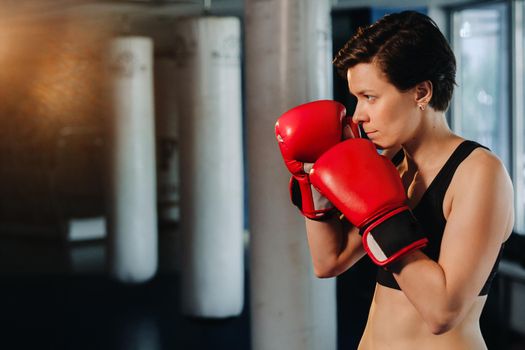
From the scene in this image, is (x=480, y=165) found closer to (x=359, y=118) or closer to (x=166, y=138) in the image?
(x=359, y=118)

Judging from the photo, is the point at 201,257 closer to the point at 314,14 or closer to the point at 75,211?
the point at 314,14

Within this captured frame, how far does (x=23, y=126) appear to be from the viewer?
8312 millimetres

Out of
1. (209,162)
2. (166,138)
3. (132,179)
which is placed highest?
(209,162)

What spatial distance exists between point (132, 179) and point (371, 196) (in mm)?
4679

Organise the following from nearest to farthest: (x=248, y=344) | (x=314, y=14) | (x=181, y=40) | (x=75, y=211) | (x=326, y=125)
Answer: (x=326, y=125)
(x=314, y=14)
(x=248, y=344)
(x=181, y=40)
(x=75, y=211)

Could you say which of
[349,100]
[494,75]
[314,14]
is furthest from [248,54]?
[494,75]

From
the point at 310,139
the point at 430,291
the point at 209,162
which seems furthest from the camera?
the point at 209,162

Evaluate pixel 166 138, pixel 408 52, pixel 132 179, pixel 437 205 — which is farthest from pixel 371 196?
pixel 166 138

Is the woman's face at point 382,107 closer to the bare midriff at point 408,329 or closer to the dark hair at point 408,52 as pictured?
the dark hair at point 408,52

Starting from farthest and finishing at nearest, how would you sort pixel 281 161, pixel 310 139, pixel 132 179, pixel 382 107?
pixel 132 179 → pixel 281 161 → pixel 310 139 → pixel 382 107

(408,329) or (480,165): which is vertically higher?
(480,165)

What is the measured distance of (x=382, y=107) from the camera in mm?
1113

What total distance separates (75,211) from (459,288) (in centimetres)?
772

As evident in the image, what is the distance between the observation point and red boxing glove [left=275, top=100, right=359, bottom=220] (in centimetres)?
127
